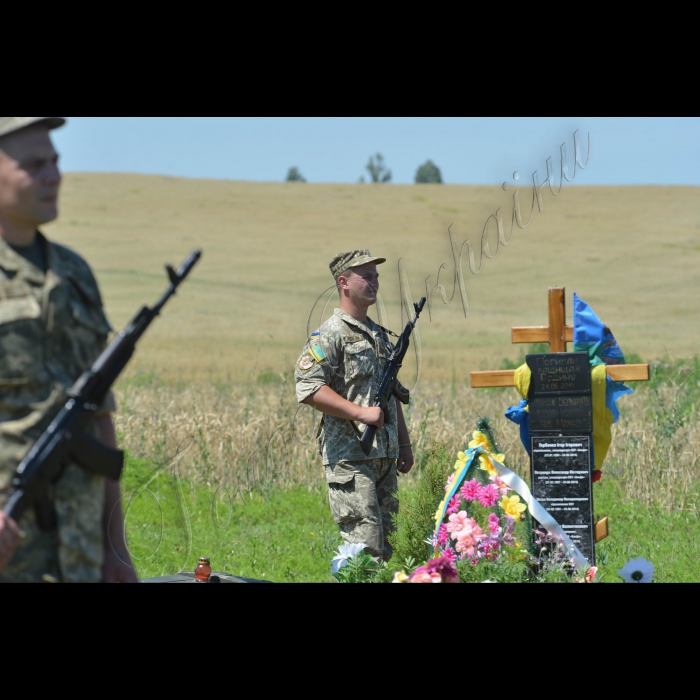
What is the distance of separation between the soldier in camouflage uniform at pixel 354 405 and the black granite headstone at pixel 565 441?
0.96m

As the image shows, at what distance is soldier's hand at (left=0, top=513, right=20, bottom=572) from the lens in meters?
2.96

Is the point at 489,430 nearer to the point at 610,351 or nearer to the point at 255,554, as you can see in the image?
the point at 610,351

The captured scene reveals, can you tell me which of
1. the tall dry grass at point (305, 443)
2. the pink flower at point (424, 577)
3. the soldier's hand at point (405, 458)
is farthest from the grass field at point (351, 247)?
the pink flower at point (424, 577)

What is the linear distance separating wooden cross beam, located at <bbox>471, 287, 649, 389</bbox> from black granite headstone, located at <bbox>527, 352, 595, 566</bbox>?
0.82 ft

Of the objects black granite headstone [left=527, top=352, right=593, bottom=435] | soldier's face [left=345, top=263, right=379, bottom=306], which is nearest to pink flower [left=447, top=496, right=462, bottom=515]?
black granite headstone [left=527, top=352, right=593, bottom=435]

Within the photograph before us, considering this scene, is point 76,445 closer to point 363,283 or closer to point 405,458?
point 363,283

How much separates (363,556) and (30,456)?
308cm

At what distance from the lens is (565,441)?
6.29 m

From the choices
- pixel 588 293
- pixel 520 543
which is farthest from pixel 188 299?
pixel 520 543

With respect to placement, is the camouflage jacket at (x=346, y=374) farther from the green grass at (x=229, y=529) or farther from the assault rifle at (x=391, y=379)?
the green grass at (x=229, y=529)

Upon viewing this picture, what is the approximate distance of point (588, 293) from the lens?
34.6 m

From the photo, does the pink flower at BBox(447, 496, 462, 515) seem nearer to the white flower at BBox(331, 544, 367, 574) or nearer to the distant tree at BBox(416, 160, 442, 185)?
the white flower at BBox(331, 544, 367, 574)

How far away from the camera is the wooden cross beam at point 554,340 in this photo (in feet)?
20.9

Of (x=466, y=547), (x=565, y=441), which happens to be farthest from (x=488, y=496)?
(x=565, y=441)
